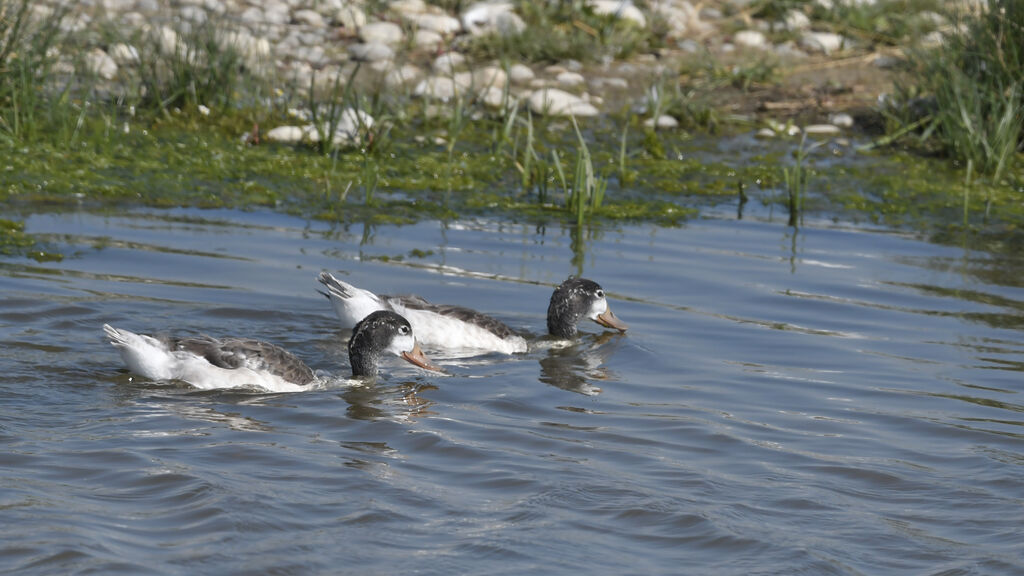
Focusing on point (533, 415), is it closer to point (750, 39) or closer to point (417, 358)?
point (417, 358)

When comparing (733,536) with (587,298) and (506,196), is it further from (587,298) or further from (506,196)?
(506,196)

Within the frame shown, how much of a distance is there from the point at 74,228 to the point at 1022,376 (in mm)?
6937

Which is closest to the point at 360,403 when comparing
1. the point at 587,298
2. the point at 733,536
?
the point at 587,298

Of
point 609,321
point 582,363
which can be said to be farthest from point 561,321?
point 582,363

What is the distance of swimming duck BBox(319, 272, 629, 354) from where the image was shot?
916 centimetres

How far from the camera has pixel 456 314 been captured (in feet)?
30.2

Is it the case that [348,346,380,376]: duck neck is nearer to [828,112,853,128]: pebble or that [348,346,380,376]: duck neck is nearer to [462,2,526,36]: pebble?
[828,112,853,128]: pebble

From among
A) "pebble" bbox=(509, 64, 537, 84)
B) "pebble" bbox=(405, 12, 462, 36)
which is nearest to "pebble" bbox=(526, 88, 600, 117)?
"pebble" bbox=(509, 64, 537, 84)

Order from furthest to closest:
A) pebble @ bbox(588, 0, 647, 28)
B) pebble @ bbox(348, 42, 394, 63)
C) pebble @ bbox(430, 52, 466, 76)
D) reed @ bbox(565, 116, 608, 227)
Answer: pebble @ bbox(588, 0, 647, 28)
pebble @ bbox(348, 42, 394, 63)
pebble @ bbox(430, 52, 466, 76)
reed @ bbox(565, 116, 608, 227)

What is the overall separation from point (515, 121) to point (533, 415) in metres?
7.15

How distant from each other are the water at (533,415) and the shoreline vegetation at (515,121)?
2.47ft

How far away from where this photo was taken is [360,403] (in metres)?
8.03

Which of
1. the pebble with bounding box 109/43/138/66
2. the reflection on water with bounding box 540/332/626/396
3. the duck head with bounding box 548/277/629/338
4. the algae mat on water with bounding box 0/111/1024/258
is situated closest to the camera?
the reflection on water with bounding box 540/332/626/396

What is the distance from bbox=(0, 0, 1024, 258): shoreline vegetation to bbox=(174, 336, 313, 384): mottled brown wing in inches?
112
